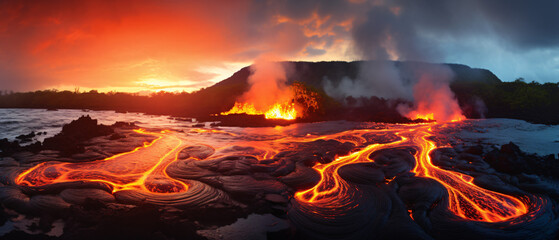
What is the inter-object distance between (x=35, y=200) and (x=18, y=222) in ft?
4.66

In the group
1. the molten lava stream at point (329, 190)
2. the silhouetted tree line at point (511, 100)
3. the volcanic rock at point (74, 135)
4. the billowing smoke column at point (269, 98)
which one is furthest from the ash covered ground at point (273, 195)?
the silhouetted tree line at point (511, 100)

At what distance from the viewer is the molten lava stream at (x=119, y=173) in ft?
35.3

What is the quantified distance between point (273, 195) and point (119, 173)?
26.6 feet

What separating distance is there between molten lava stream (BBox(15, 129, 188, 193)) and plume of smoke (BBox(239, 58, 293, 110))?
3684cm

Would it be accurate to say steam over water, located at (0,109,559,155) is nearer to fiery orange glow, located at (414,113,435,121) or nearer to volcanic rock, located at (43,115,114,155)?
volcanic rock, located at (43,115,114,155)

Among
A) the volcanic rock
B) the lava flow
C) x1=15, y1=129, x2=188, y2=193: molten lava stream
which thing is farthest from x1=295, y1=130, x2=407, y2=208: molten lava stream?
the volcanic rock

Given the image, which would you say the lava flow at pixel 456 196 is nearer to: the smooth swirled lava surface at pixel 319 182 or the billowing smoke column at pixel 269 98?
the smooth swirled lava surface at pixel 319 182

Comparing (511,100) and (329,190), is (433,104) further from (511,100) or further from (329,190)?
(329,190)

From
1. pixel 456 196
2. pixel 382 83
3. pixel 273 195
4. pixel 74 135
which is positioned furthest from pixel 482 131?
pixel 382 83

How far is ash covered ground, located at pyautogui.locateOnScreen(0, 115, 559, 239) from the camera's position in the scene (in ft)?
24.7

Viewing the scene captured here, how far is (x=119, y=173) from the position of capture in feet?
40.6

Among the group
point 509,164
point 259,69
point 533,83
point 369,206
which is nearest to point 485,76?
point 533,83

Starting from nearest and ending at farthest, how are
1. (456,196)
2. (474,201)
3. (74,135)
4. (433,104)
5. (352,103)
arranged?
1. (474,201)
2. (456,196)
3. (74,135)
4. (433,104)
5. (352,103)

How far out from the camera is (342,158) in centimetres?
1644
